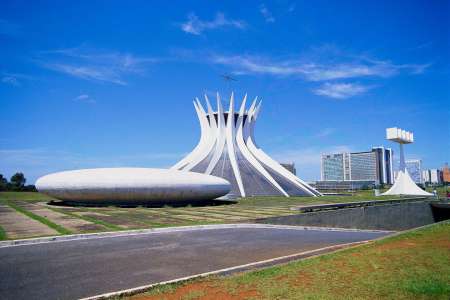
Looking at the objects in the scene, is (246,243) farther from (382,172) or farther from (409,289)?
(382,172)

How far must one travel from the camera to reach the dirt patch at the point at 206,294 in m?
4.73

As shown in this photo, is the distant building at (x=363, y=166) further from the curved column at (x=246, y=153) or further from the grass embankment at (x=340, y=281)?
the grass embankment at (x=340, y=281)

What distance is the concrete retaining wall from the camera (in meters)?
17.0

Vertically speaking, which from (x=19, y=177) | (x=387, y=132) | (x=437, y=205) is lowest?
(x=437, y=205)

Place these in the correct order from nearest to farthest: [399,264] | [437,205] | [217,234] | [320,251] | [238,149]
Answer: [399,264] < [320,251] < [217,234] < [437,205] < [238,149]

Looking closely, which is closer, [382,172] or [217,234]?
[217,234]

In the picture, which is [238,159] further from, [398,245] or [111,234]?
[398,245]

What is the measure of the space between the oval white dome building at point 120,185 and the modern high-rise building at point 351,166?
371 feet

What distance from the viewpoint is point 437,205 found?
28.7 meters

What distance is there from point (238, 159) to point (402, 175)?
71.5ft

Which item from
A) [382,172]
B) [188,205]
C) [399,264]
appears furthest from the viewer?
[382,172]

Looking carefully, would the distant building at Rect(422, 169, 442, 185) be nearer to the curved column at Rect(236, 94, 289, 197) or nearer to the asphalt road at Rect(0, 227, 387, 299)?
the curved column at Rect(236, 94, 289, 197)

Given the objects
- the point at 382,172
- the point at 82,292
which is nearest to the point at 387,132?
the point at 82,292

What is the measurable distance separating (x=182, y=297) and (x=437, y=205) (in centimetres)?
3063
